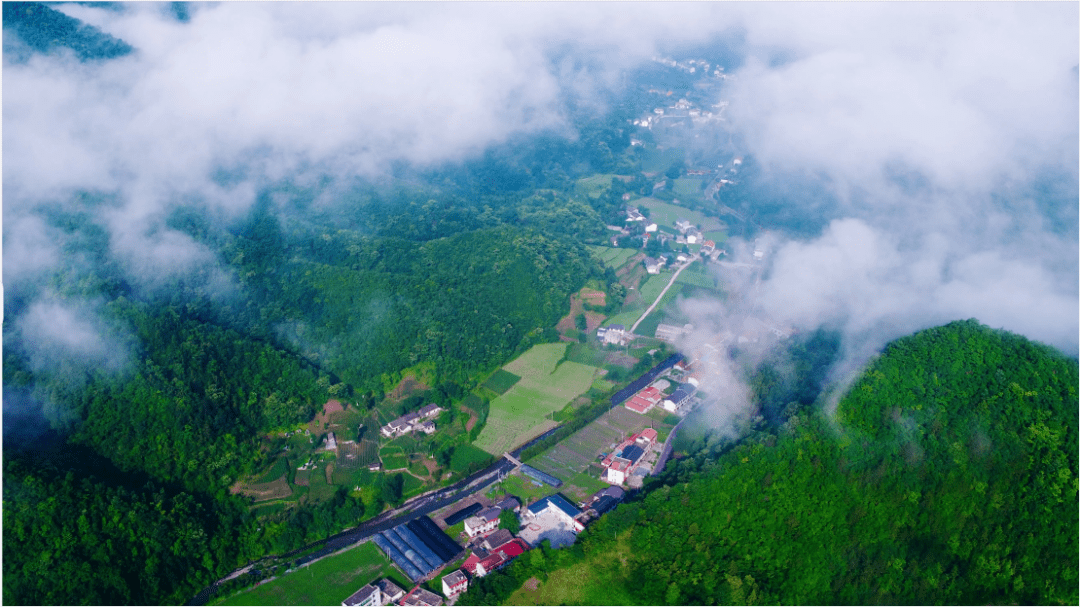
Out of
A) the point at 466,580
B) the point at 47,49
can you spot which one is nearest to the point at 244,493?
the point at 466,580

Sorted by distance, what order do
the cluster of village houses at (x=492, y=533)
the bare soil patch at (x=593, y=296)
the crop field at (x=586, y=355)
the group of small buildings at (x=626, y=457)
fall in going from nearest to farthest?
the cluster of village houses at (x=492, y=533)
the group of small buildings at (x=626, y=457)
the crop field at (x=586, y=355)
the bare soil patch at (x=593, y=296)

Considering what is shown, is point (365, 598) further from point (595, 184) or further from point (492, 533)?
point (595, 184)

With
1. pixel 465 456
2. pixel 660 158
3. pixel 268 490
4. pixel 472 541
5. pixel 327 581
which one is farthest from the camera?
pixel 660 158

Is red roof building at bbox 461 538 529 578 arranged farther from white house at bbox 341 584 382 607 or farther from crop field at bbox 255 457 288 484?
crop field at bbox 255 457 288 484

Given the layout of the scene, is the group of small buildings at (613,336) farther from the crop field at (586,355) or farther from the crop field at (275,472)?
the crop field at (275,472)

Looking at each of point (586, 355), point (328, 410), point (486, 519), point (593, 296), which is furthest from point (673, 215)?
point (486, 519)

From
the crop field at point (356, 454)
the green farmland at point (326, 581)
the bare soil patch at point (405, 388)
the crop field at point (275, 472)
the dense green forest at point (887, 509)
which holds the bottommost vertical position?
the green farmland at point (326, 581)

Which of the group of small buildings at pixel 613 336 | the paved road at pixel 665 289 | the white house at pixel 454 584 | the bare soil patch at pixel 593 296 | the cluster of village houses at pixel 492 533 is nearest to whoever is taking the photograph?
the white house at pixel 454 584

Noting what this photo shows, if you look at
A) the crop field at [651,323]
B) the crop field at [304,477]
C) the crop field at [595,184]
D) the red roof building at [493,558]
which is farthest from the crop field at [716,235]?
the crop field at [304,477]
